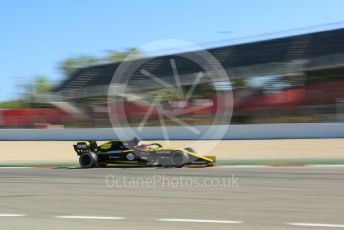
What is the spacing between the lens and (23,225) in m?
5.91

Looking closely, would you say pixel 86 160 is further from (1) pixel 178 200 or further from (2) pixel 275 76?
(2) pixel 275 76

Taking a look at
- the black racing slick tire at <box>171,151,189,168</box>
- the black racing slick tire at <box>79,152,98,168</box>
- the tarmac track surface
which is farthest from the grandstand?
the tarmac track surface

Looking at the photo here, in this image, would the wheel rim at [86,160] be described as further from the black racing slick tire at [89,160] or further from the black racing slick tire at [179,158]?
the black racing slick tire at [179,158]

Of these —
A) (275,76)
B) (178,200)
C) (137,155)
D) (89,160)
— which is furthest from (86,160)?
(275,76)

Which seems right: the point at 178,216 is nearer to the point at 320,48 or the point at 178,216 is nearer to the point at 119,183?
the point at 119,183

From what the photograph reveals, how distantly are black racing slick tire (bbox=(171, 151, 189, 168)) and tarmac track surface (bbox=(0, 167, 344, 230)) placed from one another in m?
0.85

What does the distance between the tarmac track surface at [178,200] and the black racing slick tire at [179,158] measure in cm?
85

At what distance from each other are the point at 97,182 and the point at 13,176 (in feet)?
10.1

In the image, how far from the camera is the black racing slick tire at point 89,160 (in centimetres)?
1366

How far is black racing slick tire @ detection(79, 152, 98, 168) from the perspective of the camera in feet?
44.8

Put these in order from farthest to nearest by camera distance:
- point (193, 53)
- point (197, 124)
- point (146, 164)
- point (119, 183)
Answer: point (193, 53) < point (197, 124) < point (146, 164) < point (119, 183)

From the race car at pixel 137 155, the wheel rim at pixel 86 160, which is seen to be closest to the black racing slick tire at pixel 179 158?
the race car at pixel 137 155

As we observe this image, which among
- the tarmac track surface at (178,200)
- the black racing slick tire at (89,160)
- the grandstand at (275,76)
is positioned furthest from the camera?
the grandstand at (275,76)

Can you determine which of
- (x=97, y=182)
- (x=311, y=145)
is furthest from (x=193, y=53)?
(x=97, y=182)
